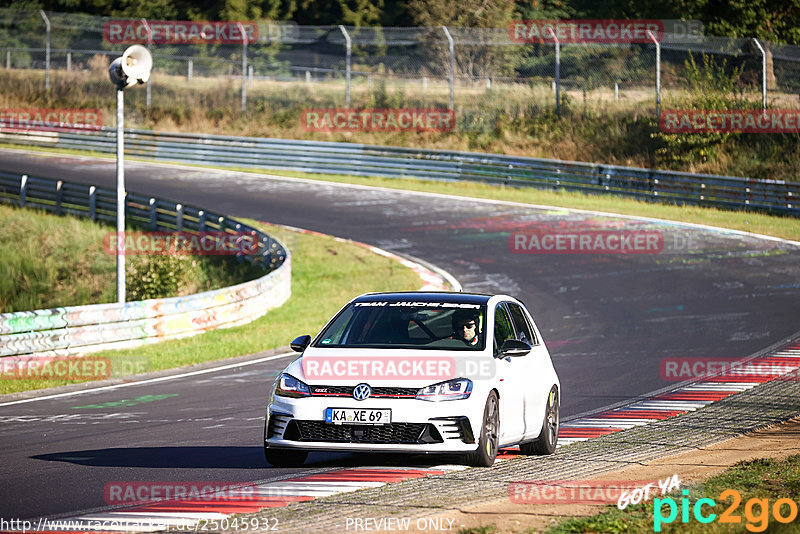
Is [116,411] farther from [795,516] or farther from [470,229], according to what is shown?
[470,229]

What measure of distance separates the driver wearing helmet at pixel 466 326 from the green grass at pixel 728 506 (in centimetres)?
227

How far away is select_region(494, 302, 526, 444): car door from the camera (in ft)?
31.0

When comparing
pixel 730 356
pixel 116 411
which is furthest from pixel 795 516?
pixel 730 356

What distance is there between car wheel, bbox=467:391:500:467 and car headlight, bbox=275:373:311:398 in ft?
4.45

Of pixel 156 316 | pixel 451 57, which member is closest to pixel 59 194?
pixel 451 57

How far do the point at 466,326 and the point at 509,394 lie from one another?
0.69 meters

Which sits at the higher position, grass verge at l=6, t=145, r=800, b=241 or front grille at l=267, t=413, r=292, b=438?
front grille at l=267, t=413, r=292, b=438

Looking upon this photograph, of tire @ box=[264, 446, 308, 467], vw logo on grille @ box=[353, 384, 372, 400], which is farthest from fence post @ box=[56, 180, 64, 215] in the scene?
vw logo on grille @ box=[353, 384, 372, 400]

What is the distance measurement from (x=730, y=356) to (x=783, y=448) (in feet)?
22.6

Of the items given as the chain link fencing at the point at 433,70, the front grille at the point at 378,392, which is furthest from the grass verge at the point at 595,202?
the front grille at the point at 378,392

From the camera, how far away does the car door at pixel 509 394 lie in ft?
31.0

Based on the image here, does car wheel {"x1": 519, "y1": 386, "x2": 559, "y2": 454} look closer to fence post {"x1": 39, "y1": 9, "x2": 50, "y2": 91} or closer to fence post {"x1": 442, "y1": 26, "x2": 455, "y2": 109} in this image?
fence post {"x1": 442, "y1": 26, "x2": 455, "y2": 109}

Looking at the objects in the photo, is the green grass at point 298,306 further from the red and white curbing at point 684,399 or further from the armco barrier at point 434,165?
the armco barrier at point 434,165

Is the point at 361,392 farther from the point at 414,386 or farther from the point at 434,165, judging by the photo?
the point at 434,165
